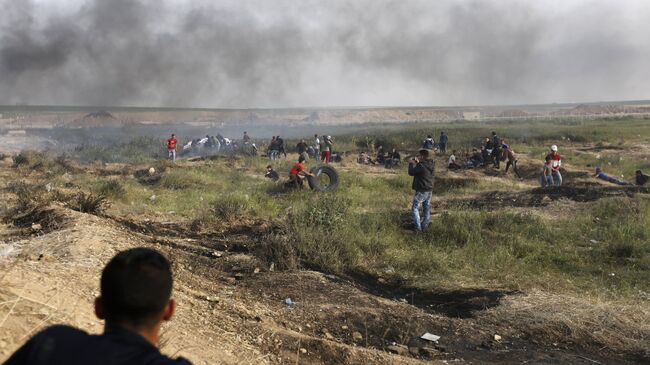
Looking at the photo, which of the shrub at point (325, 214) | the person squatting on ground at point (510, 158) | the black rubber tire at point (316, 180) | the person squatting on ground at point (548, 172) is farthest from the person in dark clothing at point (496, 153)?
the shrub at point (325, 214)

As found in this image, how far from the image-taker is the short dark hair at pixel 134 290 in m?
1.65

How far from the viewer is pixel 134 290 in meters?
1.67

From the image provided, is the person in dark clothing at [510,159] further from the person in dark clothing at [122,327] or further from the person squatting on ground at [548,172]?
the person in dark clothing at [122,327]

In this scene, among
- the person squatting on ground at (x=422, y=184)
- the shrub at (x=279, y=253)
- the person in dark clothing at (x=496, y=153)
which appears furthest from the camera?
the person in dark clothing at (x=496, y=153)

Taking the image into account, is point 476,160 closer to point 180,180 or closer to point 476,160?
point 476,160

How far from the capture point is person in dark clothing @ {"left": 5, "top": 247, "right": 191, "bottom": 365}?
149 centimetres

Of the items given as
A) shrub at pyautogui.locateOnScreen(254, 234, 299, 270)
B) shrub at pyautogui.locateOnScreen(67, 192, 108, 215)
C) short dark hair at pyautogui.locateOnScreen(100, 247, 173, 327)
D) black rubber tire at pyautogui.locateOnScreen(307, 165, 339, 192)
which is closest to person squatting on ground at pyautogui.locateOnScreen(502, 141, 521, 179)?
black rubber tire at pyautogui.locateOnScreen(307, 165, 339, 192)

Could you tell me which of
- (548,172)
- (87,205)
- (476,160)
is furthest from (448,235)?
(476,160)

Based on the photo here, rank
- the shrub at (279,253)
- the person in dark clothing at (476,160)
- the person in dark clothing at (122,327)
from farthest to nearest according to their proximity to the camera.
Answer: the person in dark clothing at (476,160) < the shrub at (279,253) < the person in dark clothing at (122,327)

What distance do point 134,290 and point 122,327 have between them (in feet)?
0.38

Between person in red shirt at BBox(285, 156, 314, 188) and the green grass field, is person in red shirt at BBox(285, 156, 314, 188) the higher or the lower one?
the higher one

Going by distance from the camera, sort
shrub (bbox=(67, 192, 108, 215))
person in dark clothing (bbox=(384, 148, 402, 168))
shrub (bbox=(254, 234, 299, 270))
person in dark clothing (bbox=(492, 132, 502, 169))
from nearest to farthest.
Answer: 1. shrub (bbox=(254, 234, 299, 270))
2. shrub (bbox=(67, 192, 108, 215))
3. person in dark clothing (bbox=(492, 132, 502, 169))
4. person in dark clothing (bbox=(384, 148, 402, 168))

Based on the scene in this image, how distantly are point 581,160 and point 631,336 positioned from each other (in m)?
18.6

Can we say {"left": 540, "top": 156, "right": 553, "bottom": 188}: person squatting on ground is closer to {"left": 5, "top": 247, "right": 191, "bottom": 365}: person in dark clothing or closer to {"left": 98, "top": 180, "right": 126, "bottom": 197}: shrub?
{"left": 98, "top": 180, "right": 126, "bottom": 197}: shrub
